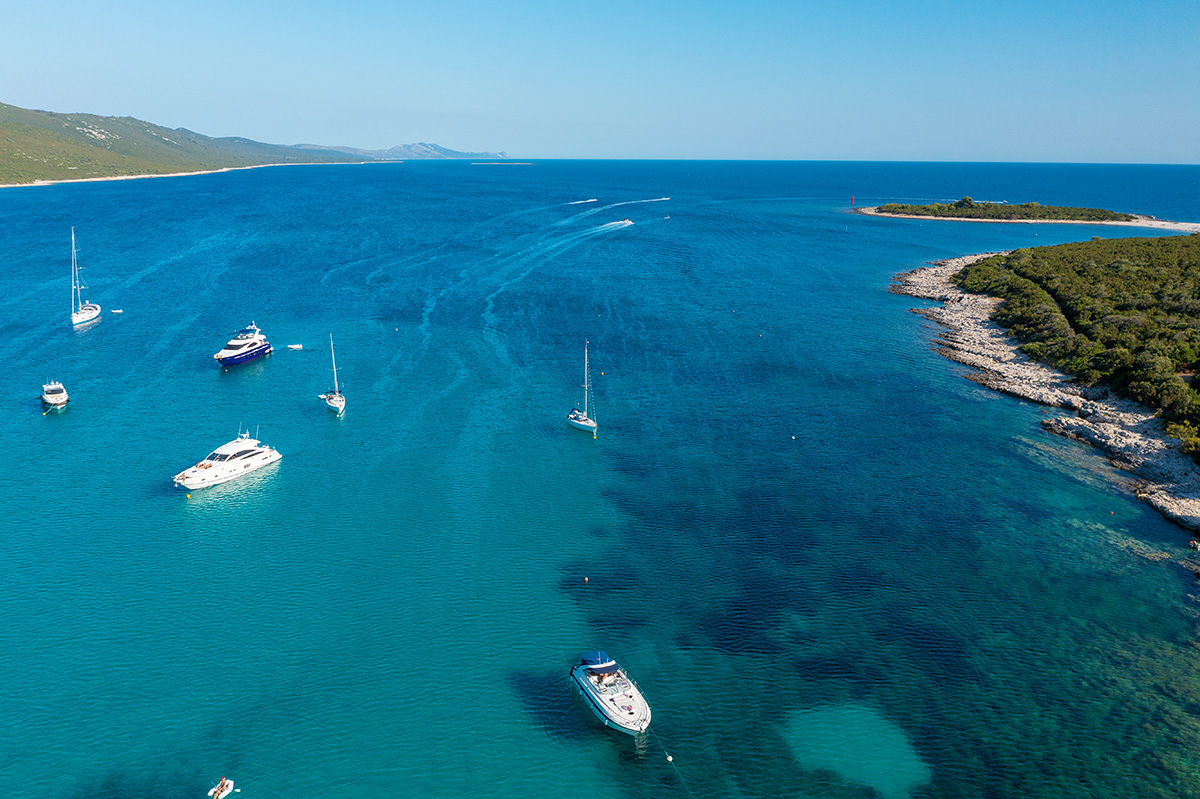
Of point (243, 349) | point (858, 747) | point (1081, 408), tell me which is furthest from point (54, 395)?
point (1081, 408)

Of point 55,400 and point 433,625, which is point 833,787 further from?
point 55,400

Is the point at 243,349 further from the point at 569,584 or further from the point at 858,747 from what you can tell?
the point at 858,747

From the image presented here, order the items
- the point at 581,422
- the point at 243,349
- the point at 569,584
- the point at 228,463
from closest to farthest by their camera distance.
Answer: the point at 569,584 → the point at 228,463 → the point at 581,422 → the point at 243,349

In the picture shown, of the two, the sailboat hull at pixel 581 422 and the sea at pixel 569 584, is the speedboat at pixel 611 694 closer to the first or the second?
the sea at pixel 569 584

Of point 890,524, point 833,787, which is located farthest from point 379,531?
point 890,524

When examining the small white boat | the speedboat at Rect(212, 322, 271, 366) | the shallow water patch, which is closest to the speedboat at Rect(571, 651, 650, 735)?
the shallow water patch

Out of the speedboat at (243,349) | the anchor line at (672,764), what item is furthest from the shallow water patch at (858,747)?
the speedboat at (243,349)

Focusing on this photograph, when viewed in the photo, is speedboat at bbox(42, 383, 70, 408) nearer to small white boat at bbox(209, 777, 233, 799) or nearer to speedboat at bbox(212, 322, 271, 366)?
speedboat at bbox(212, 322, 271, 366)
